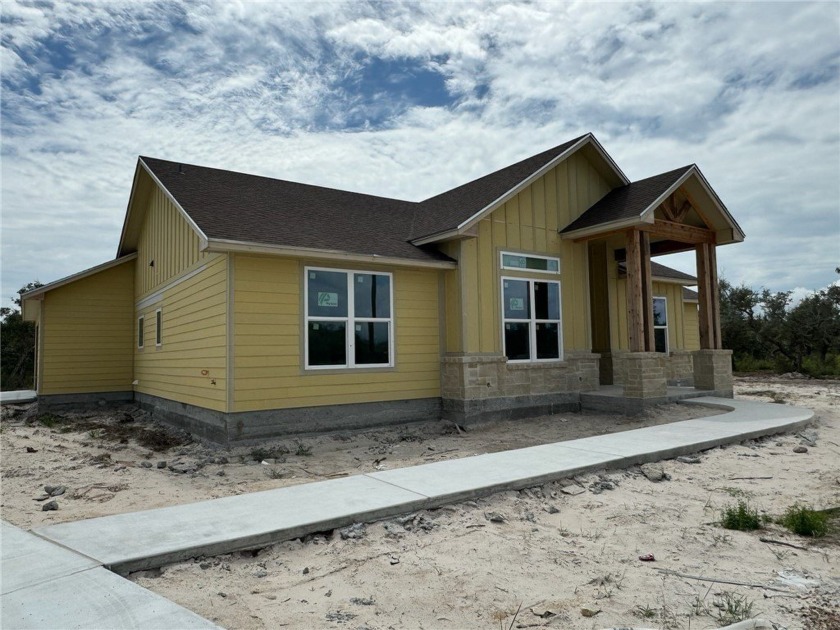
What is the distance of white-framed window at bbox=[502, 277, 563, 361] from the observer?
12.4 meters

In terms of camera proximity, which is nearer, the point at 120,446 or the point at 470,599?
the point at 470,599

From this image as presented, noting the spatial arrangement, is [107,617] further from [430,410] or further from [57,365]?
[57,365]

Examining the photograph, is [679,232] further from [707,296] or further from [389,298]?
[389,298]

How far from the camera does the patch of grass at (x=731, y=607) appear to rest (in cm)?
360

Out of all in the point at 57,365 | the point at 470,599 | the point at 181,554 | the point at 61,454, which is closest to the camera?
the point at 470,599

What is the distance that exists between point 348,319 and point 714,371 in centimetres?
908

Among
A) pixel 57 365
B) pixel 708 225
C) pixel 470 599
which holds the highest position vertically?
pixel 708 225

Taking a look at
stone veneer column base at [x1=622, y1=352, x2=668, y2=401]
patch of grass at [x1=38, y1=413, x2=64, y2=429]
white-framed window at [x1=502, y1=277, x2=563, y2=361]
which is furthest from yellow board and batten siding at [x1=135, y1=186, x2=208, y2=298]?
stone veneer column base at [x1=622, y1=352, x2=668, y2=401]

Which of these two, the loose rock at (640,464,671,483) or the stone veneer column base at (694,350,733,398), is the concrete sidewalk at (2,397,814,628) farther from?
the stone veneer column base at (694,350,733,398)

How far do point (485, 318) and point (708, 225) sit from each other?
259 inches

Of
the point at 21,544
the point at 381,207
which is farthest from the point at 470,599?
the point at 381,207

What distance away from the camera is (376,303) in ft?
36.4

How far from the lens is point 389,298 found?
11.3 meters

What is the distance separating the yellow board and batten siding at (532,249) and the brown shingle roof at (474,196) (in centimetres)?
32
